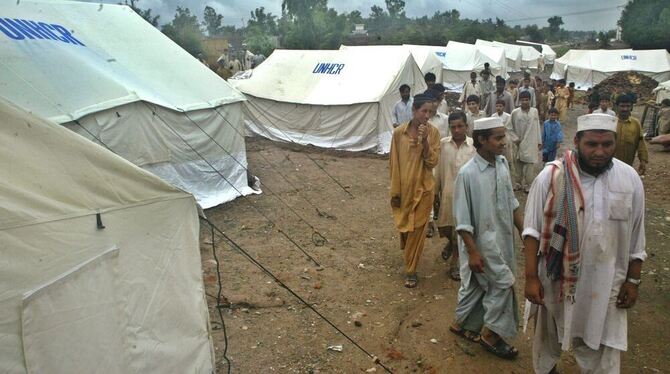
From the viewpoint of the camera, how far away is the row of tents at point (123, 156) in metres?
2.23

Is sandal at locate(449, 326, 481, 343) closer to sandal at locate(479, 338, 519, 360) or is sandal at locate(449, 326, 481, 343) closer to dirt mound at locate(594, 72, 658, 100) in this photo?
sandal at locate(479, 338, 519, 360)

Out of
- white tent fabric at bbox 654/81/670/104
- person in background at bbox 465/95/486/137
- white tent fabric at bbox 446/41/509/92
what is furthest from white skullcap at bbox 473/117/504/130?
white tent fabric at bbox 446/41/509/92

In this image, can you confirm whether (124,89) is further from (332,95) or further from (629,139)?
(629,139)

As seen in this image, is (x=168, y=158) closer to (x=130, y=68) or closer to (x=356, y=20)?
(x=130, y=68)

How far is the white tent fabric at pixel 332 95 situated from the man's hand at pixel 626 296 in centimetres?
876

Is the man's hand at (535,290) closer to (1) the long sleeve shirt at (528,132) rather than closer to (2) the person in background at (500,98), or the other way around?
(1) the long sleeve shirt at (528,132)

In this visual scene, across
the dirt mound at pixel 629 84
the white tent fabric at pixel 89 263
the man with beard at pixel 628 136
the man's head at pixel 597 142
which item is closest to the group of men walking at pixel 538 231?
the man's head at pixel 597 142

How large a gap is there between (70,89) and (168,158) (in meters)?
1.56

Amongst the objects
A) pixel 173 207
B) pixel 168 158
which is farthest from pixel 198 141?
pixel 173 207

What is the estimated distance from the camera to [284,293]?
4645 mm

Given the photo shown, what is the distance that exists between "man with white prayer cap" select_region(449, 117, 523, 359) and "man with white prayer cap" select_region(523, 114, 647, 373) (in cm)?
60

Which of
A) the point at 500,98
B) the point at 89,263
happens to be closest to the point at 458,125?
the point at 89,263

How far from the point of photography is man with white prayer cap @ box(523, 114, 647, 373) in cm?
242

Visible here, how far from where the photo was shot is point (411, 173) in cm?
454
